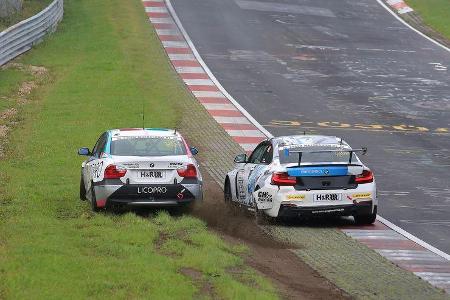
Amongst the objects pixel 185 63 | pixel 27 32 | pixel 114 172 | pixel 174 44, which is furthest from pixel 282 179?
pixel 174 44

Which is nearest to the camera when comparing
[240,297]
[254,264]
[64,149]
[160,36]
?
[240,297]

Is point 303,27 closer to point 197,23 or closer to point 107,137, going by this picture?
point 197,23

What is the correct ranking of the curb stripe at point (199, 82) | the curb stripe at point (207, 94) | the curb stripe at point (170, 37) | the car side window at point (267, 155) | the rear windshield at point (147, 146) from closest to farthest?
the rear windshield at point (147, 146) → the car side window at point (267, 155) → the curb stripe at point (207, 94) → the curb stripe at point (199, 82) → the curb stripe at point (170, 37)

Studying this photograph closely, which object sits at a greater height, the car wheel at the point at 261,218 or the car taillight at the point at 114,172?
the car taillight at the point at 114,172

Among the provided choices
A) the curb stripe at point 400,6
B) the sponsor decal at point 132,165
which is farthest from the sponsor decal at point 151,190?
the curb stripe at point 400,6

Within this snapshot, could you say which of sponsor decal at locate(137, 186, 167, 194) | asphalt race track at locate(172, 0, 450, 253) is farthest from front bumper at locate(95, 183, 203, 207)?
asphalt race track at locate(172, 0, 450, 253)

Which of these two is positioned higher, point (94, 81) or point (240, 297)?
point (240, 297)

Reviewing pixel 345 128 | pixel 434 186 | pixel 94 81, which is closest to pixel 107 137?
pixel 434 186

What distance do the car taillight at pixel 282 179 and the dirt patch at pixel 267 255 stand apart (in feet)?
2.35

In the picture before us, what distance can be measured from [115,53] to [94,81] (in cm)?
431

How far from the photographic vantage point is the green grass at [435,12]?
1780 inches

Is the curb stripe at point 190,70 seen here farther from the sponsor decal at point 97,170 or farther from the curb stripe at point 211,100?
the sponsor decal at point 97,170

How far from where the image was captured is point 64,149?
2352cm

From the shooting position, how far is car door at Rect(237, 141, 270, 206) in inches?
704
